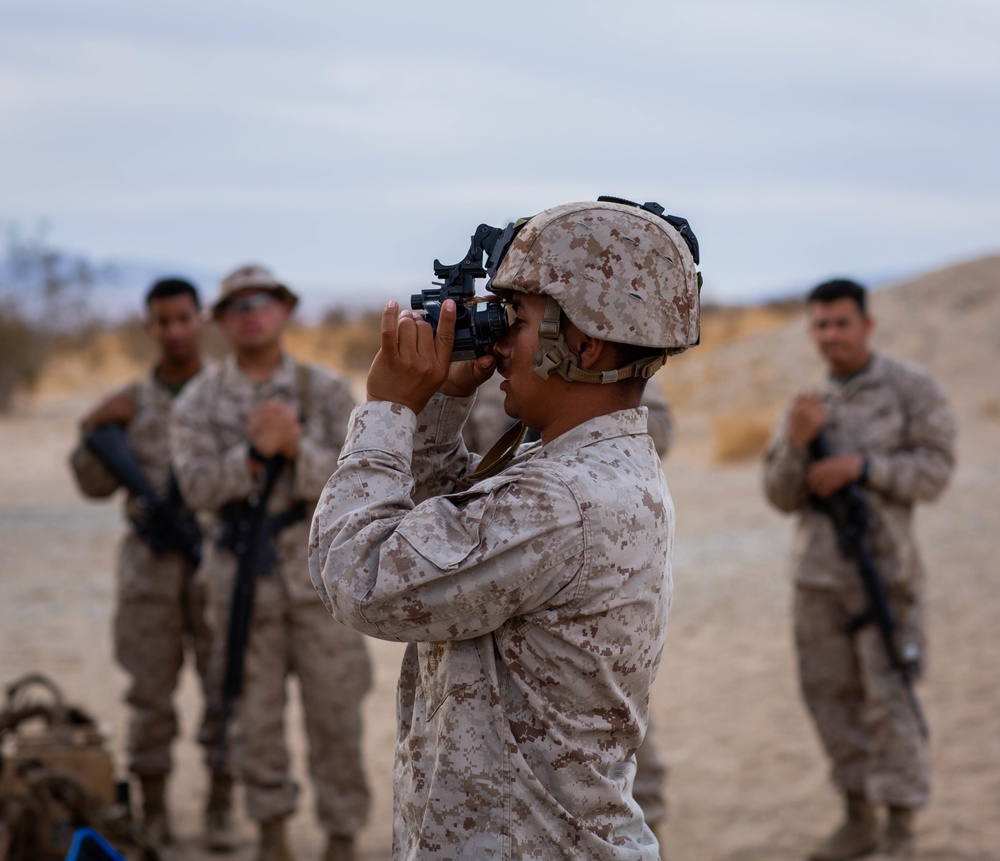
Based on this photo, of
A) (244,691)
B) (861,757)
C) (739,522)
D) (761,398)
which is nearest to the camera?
(244,691)

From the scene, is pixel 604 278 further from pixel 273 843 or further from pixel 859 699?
pixel 859 699

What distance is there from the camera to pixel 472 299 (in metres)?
2.23

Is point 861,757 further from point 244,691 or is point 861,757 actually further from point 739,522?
point 739,522

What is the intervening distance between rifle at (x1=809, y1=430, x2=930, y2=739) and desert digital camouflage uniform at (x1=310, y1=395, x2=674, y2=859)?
3.20m

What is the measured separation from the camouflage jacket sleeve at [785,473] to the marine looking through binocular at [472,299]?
11.1ft

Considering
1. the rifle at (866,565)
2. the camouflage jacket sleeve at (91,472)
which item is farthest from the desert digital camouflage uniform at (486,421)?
the camouflage jacket sleeve at (91,472)

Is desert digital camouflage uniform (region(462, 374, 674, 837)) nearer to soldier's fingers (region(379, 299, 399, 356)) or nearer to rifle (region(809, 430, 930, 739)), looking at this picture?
rifle (region(809, 430, 930, 739))

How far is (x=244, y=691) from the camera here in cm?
492

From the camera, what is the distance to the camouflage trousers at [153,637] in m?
5.52

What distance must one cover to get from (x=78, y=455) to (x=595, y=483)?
4229mm

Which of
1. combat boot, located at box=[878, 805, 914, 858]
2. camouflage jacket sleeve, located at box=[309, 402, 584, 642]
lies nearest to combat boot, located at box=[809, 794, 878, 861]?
combat boot, located at box=[878, 805, 914, 858]

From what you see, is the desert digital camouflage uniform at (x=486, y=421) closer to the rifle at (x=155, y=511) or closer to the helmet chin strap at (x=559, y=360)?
the rifle at (x=155, y=511)

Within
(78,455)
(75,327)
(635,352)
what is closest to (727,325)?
(75,327)

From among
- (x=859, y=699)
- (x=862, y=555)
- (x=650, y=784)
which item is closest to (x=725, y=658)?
(x=859, y=699)
